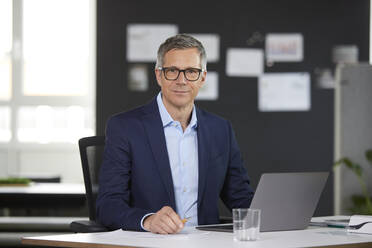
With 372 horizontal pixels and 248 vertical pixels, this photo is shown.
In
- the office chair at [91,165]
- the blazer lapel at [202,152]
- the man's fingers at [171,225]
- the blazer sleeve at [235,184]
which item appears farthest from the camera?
the office chair at [91,165]

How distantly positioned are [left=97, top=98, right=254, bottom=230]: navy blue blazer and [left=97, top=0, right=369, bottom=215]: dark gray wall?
389 cm

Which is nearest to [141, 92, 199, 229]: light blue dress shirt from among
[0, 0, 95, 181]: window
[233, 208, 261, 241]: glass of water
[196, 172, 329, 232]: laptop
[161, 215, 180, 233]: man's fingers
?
[196, 172, 329, 232]: laptop

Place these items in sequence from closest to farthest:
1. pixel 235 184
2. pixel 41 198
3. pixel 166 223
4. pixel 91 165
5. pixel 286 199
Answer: pixel 166 223
pixel 286 199
pixel 235 184
pixel 91 165
pixel 41 198

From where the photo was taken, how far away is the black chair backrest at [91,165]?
3201 mm

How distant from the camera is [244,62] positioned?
690 cm

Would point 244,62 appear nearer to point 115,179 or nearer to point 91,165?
point 91,165

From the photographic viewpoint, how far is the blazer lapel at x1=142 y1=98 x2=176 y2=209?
9.33 feet

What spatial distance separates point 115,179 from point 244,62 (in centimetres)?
426

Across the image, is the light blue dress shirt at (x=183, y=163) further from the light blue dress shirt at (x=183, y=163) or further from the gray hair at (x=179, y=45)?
the gray hair at (x=179, y=45)

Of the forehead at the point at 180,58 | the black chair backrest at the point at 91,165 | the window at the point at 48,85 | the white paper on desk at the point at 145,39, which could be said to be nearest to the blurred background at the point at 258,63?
the white paper on desk at the point at 145,39

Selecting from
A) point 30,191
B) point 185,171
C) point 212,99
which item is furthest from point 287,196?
point 212,99

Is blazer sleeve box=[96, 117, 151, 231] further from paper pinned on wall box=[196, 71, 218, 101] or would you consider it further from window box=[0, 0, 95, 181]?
window box=[0, 0, 95, 181]

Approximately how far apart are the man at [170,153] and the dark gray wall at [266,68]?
391 cm

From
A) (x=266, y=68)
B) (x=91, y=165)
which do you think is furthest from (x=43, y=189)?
(x=266, y=68)
